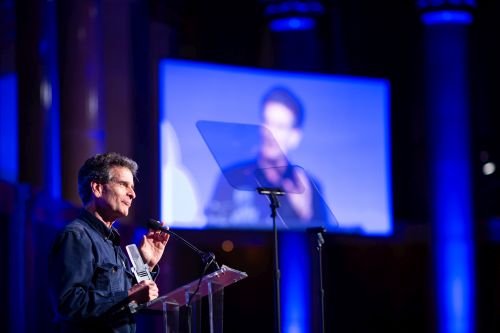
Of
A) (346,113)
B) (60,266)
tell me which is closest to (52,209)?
(346,113)

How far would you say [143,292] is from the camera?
8.91ft

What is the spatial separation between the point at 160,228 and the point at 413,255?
18.7 ft

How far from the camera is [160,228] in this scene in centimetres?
306

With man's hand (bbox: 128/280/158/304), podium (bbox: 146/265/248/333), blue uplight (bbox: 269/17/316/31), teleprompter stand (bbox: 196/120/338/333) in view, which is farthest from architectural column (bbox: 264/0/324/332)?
man's hand (bbox: 128/280/158/304)

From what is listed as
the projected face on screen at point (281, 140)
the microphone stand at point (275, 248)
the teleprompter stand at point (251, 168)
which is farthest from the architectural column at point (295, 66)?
the microphone stand at point (275, 248)

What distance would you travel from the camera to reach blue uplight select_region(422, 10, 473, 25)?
288 inches

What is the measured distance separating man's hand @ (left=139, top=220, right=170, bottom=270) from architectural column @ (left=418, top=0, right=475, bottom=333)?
453cm

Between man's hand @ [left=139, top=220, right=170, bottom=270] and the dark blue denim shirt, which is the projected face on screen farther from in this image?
the dark blue denim shirt

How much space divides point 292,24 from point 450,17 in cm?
136

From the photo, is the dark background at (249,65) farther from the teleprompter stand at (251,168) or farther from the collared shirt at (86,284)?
the collared shirt at (86,284)

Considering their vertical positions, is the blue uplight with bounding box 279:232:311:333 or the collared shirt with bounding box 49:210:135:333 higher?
the collared shirt with bounding box 49:210:135:333

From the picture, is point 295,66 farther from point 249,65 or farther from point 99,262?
point 99,262

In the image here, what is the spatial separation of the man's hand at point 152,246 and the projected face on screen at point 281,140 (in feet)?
5.17

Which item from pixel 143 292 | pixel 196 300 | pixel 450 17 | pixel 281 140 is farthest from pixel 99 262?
pixel 450 17
